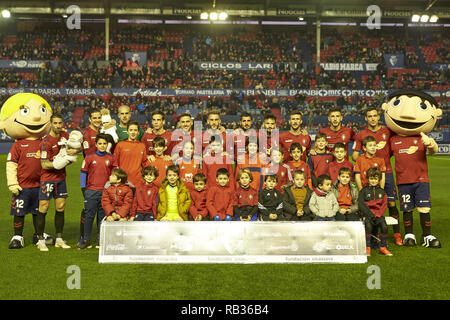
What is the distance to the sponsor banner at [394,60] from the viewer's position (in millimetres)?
36669

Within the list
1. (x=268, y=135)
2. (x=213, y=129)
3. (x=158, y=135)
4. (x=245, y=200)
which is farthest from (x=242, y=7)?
(x=245, y=200)

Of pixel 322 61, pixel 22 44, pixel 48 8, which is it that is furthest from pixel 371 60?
pixel 22 44

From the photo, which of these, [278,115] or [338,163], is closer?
[338,163]

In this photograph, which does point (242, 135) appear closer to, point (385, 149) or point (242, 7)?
point (385, 149)

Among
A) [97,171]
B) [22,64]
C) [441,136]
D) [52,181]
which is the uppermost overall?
[22,64]

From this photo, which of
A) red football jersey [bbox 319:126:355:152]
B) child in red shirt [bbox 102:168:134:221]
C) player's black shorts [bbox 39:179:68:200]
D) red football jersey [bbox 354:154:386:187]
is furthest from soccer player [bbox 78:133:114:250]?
red football jersey [bbox 354:154:386:187]

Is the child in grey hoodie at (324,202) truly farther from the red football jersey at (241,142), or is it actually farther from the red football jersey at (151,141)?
the red football jersey at (151,141)

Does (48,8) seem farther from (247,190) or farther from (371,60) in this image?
(247,190)

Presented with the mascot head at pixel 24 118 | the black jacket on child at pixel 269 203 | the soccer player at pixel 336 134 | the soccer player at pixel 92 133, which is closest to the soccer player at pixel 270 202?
the black jacket on child at pixel 269 203

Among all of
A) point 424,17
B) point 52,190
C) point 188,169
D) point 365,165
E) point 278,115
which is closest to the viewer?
point 52,190

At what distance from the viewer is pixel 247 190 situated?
22.6 feet

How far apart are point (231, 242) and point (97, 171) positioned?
2.42 metres

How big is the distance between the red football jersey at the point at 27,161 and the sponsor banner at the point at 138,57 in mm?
30758

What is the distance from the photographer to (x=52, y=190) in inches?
275
